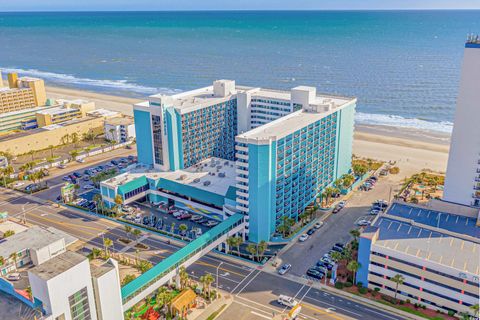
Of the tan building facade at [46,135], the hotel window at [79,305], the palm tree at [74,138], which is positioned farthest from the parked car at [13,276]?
the palm tree at [74,138]

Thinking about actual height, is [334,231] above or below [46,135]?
below

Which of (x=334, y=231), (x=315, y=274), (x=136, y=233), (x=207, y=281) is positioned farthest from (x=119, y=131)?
(x=315, y=274)

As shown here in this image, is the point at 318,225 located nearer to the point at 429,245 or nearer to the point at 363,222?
the point at 363,222

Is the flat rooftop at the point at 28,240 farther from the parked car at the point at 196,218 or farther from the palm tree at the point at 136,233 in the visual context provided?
the parked car at the point at 196,218

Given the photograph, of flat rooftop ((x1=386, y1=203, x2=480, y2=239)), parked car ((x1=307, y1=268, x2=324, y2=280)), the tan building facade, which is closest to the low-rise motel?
parked car ((x1=307, y1=268, x2=324, y2=280))

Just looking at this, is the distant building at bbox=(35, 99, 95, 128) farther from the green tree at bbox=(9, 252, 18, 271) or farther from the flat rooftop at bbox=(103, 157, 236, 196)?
the green tree at bbox=(9, 252, 18, 271)

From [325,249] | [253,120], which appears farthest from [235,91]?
[325,249]

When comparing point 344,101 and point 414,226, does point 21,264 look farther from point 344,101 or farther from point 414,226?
point 344,101
